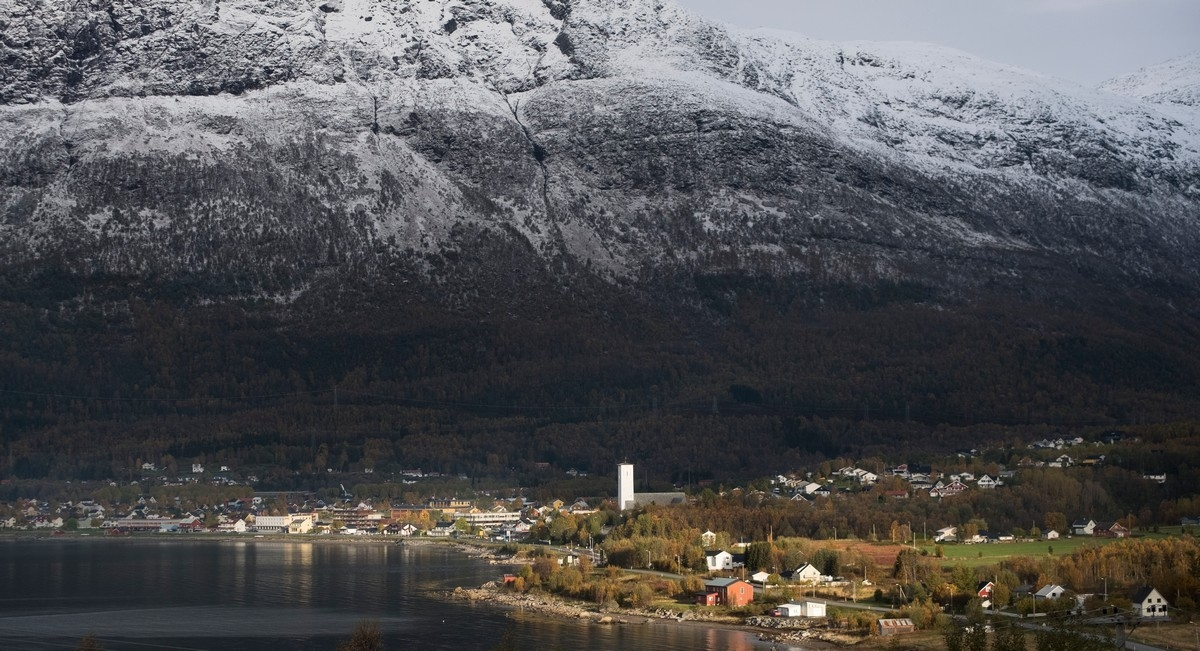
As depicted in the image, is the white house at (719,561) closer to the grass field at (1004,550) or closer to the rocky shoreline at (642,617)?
the rocky shoreline at (642,617)

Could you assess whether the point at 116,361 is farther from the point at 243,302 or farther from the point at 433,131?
the point at 433,131

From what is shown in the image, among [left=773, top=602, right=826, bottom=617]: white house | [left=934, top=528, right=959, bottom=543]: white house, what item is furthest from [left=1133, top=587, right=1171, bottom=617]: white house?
[left=934, top=528, right=959, bottom=543]: white house

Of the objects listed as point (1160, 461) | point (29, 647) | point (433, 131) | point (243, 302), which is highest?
point (433, 131)

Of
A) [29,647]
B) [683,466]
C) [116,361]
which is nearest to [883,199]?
[683,466]


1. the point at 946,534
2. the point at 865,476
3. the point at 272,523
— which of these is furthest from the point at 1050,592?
the point at 272,523

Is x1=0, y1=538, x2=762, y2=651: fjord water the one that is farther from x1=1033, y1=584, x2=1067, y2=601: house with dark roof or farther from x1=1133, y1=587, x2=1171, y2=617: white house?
x1=1133, y1=587, x2=1171, y2=617: white house

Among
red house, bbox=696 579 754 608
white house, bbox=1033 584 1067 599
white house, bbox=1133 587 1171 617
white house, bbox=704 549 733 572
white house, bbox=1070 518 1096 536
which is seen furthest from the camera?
white house, bbox=1070 518 1096 536

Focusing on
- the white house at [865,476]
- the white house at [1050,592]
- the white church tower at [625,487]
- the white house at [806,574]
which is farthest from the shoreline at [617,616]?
the white house at [865,476]
